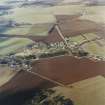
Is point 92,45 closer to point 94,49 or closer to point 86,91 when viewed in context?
point 94,49

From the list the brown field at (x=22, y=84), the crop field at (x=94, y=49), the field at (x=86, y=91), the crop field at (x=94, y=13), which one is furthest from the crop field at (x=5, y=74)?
the crop field at (x=94, y=13)

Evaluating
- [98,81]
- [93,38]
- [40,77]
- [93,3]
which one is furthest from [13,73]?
[93,3]

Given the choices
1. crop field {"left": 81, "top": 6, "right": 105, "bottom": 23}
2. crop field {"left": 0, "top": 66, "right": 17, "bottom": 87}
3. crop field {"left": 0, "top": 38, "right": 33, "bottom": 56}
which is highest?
crop field {"left": 0, "top": 66, "right": 17, "bottom": 87}

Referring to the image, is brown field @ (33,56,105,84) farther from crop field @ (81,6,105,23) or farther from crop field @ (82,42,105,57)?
crop field @ (81,6,105,23)

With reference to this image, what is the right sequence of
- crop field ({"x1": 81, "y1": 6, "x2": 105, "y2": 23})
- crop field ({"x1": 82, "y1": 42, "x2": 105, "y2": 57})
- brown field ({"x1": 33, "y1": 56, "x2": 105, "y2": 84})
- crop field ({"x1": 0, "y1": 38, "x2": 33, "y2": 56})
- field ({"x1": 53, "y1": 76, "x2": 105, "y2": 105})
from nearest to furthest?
1. field ({"x1": 53, "y1": 76, "x2": 105, "y2": 105})
2. brown field ({"x1": 33, "y1": 56, "x2": 105, "y2": 84})
3. crop field ({"x1": 82, "y1": 42, "x2": 105, "y2": 57})
4. crop field ({"x1": 0, "y1": 38, "x2": 33, "y2": 56})
5. crop field ({"x1": 81, "y1": 6, "x2": 105, "y2": 23})

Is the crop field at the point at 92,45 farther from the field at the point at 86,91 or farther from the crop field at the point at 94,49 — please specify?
the field at the point at 86,91

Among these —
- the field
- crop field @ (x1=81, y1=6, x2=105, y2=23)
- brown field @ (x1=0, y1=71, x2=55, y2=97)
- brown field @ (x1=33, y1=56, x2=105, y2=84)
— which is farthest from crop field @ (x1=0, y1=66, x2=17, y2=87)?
crop field @ (x1=81, y1=6, x2=105, y2=23)

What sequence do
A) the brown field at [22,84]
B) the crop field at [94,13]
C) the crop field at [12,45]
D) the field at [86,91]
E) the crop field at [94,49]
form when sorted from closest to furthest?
the field at [86,91], the brown field at [22,84], the crop field at [94,49], the crop field at [12,45], the crop field at [94,13]

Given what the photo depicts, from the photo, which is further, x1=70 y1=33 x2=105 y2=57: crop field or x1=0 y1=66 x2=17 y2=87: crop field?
x1=70 y1=33 x2=105 y2=57: crop field

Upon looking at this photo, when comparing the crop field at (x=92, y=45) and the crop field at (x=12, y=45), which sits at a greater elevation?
the crop field at (x=92, y=45)
